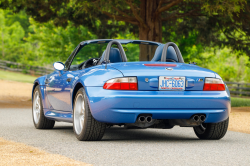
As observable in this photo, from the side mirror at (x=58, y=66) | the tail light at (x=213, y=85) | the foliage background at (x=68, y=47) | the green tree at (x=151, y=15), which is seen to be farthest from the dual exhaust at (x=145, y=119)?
the foliage background at (x=68, y=47)

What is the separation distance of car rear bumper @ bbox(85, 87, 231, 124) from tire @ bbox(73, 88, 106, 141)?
0.17m

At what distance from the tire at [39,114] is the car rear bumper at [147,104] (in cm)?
241

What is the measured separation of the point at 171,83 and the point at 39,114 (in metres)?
3.28

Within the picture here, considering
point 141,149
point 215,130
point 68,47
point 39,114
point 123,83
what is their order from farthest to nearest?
point 68,47 → point 39,114 → point 215,130 → point 123,83 → point 141,149

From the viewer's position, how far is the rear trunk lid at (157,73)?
18.8ft

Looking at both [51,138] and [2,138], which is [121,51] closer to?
[51,138]

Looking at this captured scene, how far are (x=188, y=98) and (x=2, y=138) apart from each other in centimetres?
291

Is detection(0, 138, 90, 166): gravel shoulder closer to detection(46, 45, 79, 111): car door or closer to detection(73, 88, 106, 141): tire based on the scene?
detection(73, 88, 106, 141): tire

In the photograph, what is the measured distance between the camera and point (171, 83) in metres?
5.84

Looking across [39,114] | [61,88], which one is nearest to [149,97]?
[61,88]

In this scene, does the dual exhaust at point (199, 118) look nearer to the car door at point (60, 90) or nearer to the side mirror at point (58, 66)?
the car door at point (60, 90)

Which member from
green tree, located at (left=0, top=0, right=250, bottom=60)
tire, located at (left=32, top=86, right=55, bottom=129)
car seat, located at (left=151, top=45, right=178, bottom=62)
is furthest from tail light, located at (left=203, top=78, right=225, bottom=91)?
green tree, located at (left=0, top=0, right=250, bottom=60)

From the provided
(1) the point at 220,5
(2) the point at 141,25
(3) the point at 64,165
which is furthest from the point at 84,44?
(2) the point at 141,25

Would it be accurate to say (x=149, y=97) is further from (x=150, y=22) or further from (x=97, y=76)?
(x=150, y=22)
